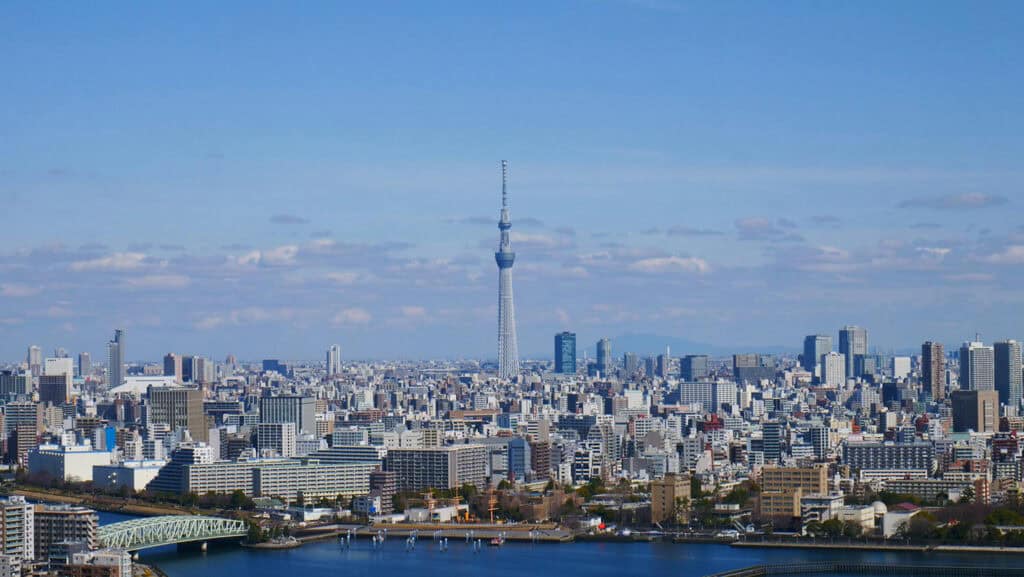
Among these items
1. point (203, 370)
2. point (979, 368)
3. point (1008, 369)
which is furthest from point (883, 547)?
point (203, 370)

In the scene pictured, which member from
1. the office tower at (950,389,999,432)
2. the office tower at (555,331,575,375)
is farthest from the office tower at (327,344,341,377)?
the office tower at (950,389,999,432)

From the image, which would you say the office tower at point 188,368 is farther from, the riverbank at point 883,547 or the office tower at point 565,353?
the riverbank at point 883,547

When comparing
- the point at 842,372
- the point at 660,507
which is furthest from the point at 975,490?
the point at 842,372

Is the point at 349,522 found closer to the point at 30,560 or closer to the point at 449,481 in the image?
the point at 449,481

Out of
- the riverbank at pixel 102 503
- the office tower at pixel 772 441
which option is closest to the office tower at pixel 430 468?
the riverbank at pixel 102 503

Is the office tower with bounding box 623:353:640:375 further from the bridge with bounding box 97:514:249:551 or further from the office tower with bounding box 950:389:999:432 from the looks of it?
the bridge with bounding box 97:514:249:551

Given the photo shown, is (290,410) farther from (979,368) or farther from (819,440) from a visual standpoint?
(979,368)
